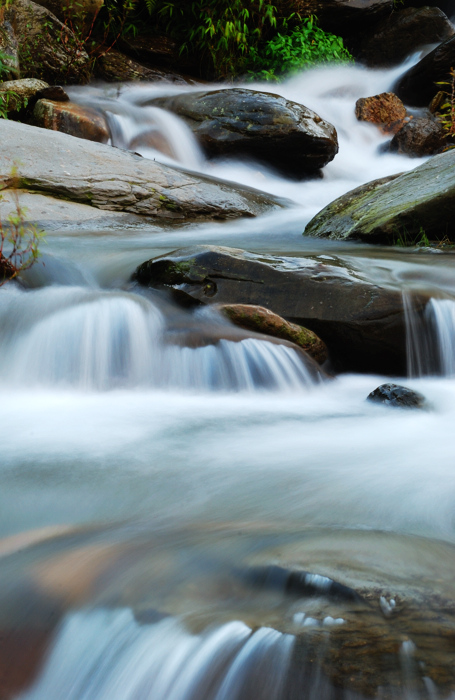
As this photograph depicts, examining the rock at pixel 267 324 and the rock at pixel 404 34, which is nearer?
the rock at pixel 267 324

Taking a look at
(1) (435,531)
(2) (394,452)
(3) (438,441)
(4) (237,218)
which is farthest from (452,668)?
(4) (237,218)

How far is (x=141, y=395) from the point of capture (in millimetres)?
3324

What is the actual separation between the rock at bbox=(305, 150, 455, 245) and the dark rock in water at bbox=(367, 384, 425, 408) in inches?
89.5

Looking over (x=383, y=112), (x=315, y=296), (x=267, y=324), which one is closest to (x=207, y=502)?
(x=267, y=324)

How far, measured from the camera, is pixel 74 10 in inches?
371

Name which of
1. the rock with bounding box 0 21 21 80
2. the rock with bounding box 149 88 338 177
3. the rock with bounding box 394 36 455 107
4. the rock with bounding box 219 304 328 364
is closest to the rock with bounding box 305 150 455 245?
the rock with bounding box 219 304 328 364

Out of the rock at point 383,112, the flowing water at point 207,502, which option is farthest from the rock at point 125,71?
the flowing water at point 207,502

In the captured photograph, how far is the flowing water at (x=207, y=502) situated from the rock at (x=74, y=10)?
6.10m

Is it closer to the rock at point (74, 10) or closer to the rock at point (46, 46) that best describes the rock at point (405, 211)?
the rock at point (46, 46)

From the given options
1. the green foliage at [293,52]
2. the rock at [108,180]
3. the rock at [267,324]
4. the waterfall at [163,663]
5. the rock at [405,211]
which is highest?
the green foliage at [293,52]

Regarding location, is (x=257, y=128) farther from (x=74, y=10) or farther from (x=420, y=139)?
(x=74, y=10)

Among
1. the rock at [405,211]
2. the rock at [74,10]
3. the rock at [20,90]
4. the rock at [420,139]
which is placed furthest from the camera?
the rock at [420,139]

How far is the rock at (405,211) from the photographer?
197 inches

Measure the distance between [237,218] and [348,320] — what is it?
349cm
